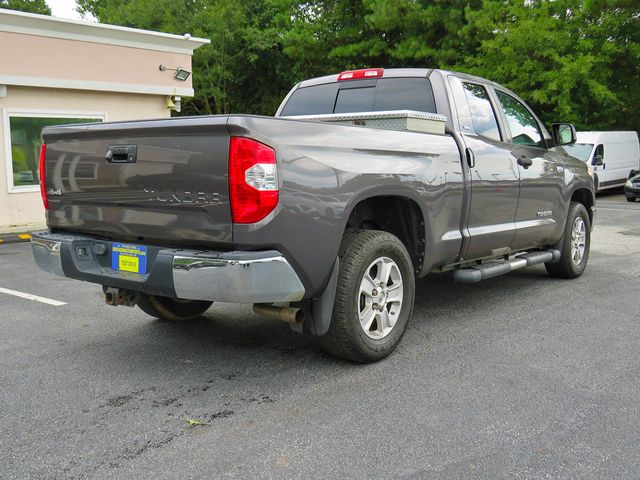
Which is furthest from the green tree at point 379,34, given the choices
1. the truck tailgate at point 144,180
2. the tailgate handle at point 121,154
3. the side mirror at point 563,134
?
the tailgate handle at point 121,154

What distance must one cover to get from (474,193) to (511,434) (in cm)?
226

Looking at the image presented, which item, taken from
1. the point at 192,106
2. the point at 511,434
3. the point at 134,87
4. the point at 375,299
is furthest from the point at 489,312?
the point at 192,106

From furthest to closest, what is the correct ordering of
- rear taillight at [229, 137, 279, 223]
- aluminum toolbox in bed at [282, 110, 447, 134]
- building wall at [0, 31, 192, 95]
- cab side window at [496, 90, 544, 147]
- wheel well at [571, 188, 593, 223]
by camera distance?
1. building wall at [0, 31, 192, 95]
2. wheel well at [571, 188, 593, 223]
3. cab side window at [496, 90, 544, 147]
4. aluminum toolbox in bed at [282, 110, 447, 134]
5. rear taillight at [229, 137, 279, 223]

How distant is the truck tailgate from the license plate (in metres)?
0.08

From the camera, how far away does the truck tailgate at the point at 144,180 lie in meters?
3.36

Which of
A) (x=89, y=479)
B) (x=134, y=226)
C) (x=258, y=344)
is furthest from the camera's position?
(x=258, y=344)

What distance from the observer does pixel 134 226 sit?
3.76 metres

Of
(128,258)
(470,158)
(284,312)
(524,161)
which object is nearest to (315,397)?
(284,312)

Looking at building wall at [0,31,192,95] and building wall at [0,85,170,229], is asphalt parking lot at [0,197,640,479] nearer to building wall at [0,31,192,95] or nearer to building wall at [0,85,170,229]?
building wall at [0,85,170,229]

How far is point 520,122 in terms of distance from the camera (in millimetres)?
6020

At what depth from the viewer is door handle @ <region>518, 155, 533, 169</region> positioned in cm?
557

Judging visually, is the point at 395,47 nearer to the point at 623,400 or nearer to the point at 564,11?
the point at 564,11

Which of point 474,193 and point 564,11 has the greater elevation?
point 564,11

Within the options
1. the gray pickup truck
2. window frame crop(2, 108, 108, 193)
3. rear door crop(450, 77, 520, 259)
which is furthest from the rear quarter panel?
window frame crop(2, 108, 108, 193)
